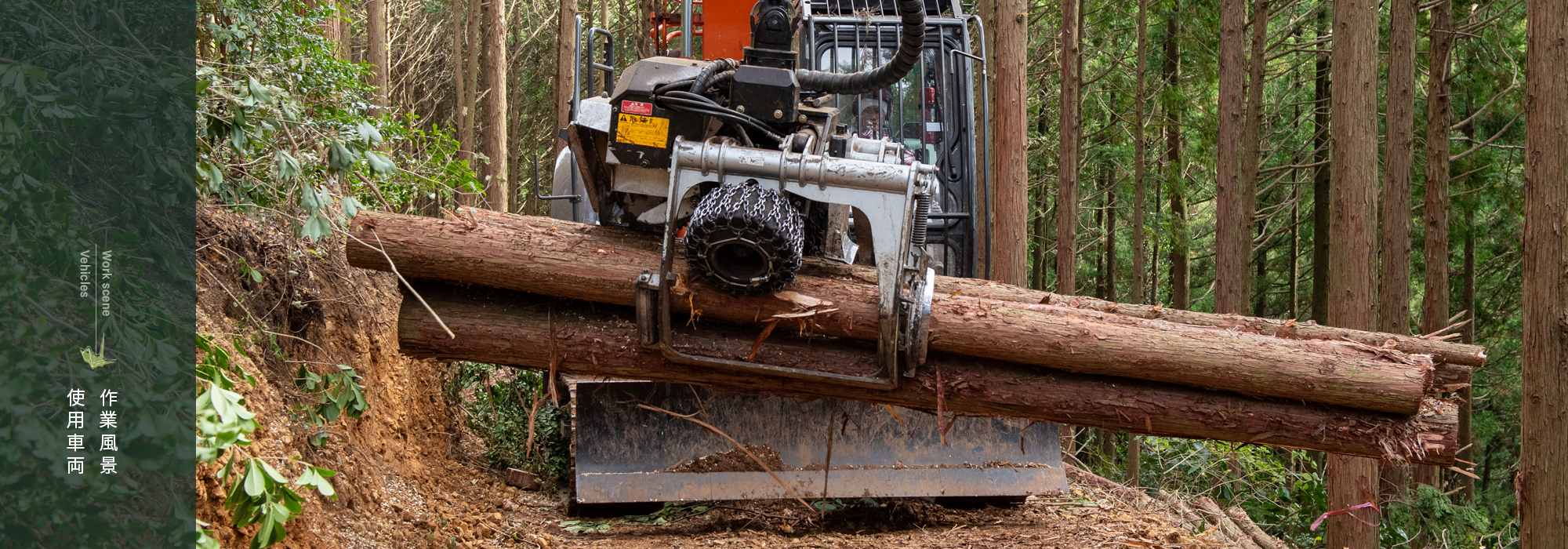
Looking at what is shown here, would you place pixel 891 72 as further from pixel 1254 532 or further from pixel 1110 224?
pixel 1110 224

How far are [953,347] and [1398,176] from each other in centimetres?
918

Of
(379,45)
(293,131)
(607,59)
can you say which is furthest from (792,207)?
(379,45)

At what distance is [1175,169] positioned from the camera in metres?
16.2

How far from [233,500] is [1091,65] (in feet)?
69.6

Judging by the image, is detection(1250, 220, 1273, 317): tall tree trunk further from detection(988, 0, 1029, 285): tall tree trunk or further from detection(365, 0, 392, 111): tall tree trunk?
detection(365, 0, 392, 111): tall tree trunk

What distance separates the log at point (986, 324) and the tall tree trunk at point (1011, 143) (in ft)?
16.5

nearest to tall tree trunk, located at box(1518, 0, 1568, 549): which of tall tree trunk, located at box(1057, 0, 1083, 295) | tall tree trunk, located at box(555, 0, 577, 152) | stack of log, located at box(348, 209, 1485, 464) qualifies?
stack of log, located at box(348, 209, 1485, 464)

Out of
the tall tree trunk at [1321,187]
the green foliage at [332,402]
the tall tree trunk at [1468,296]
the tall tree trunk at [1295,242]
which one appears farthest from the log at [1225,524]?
the tall tree trunk at [1295,242]

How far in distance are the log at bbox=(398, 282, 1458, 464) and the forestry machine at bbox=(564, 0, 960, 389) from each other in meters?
0.13

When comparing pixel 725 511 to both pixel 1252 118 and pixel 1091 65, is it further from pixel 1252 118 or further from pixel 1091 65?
pixel 1091 65

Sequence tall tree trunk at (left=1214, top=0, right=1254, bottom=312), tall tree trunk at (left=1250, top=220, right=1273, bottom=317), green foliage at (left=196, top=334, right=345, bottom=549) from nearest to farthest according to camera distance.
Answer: green foliage at (left=196, top=334, right=345, bottom=549), tall tree trunk at (left=1214, top=0, right=1254, bottom=312), tall tree trunk at (left=1250, top=220, right=1273, bottom=317)

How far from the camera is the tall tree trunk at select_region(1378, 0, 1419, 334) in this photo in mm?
10688

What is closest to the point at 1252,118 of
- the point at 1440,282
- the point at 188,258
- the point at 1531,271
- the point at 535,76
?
the point at 1440,282

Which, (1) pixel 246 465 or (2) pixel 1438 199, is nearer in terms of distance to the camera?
(1) pixel 246 465
